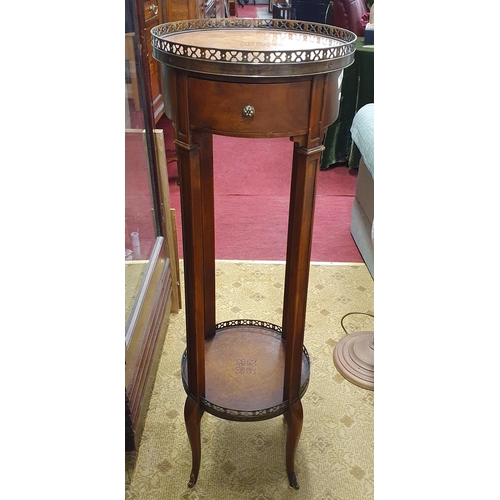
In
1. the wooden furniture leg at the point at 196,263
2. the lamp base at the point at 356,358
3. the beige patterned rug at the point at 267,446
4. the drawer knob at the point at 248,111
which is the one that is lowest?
the beige patterned rug at the point at 267,446

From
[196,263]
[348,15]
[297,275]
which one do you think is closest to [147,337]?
[196,263]

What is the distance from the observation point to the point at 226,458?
1.57 meters

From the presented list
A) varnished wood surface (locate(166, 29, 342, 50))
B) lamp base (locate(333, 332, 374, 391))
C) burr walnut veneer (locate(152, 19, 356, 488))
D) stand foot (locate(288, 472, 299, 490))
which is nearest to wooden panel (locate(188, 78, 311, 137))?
burr walnut veneer (locate(152, 19, 356, 488))

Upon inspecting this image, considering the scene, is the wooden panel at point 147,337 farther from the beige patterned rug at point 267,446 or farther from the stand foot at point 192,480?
the stand foot at point 192,480

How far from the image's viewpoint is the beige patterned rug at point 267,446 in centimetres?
148

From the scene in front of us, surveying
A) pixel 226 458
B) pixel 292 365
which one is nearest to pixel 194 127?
pixel 292 365

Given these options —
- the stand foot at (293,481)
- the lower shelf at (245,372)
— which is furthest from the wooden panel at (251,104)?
the stand foot at (293,481)

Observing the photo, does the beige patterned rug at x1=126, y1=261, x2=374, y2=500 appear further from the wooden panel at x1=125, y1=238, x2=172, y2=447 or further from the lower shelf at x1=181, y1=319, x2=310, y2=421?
the lower shelf at x1=181, y1=319, x2=310, y2=421

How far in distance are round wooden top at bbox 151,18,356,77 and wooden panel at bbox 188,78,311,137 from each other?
3 cm

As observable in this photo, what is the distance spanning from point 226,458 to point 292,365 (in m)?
→ 0.48

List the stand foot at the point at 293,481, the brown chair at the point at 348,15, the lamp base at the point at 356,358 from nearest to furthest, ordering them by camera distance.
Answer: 1. the stand foot at the point at 293,481
2. the lamp base at the point at 356,358
3. the brown chair at the point at 348,15

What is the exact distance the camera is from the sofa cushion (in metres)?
2.12

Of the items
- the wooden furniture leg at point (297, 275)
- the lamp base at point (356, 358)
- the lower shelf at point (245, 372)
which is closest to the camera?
the wooden furniture leg at point (297, 275)

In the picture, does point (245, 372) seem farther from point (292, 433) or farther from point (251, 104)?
point (251, 104)
